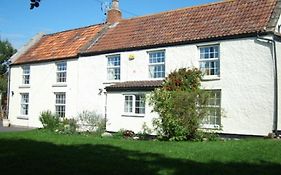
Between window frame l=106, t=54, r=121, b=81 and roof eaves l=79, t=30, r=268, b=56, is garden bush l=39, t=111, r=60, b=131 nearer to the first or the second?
window frame l=106, t=54, r=121, b=81

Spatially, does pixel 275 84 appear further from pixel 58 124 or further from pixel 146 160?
pixel 58 124

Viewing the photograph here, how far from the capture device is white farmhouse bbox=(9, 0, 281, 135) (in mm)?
19984

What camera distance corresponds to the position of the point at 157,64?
24656mm

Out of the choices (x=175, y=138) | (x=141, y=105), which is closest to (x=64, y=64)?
(x=141, y=105)

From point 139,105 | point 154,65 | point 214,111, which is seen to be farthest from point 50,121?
point 214,111

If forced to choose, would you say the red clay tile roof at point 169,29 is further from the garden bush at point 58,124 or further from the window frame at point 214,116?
the garden bush at point 58,124

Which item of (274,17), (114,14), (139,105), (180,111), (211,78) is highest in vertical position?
(114,14)

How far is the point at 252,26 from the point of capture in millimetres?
20547

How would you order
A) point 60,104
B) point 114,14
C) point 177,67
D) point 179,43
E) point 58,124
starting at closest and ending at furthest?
point 179,43 → point 177,67 → point 58,124 → point 60,104 → point 114,14

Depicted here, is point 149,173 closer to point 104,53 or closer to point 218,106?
point 218,106

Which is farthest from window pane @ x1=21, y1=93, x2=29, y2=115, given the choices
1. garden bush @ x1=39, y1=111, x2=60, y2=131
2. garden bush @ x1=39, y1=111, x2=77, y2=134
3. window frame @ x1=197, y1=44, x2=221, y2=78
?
window frame @ x1=197, y1=44, x2=221, y2=78

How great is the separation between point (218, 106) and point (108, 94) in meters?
8.30

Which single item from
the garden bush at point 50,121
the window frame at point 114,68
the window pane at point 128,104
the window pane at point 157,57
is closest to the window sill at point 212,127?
the window pane at point 157,57

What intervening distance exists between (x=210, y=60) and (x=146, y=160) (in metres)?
11.2
